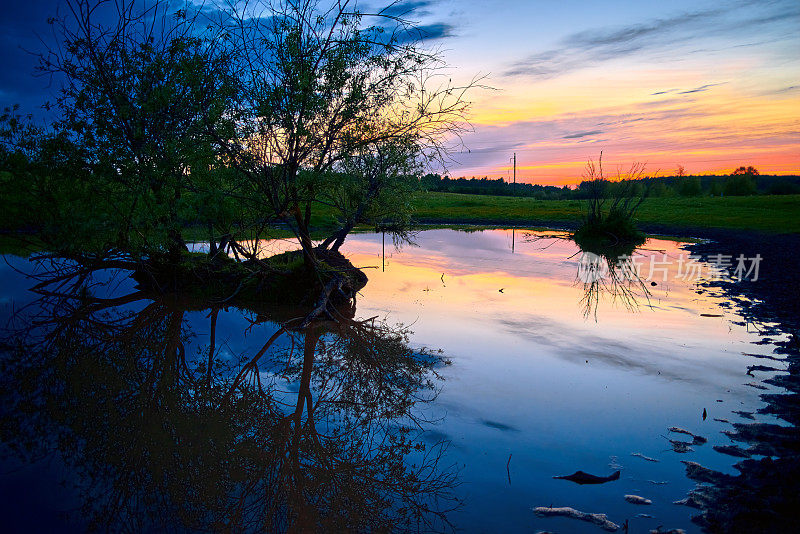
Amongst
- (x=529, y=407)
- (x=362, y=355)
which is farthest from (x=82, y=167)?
(x=529, y=407)

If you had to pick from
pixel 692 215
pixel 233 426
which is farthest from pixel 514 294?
pixel 692 215

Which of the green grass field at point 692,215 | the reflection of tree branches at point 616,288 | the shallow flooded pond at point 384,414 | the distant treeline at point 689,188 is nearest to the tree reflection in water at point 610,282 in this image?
the reflection of tree branches at point 616,288

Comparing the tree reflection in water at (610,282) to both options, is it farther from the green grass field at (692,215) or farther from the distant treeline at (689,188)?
the distant treeline at (689,188)

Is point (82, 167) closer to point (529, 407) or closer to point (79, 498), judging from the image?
point (79, 498)

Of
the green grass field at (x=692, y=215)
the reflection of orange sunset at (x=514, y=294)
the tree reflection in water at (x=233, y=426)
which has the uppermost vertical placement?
the green grass field at (x=692, y=215)

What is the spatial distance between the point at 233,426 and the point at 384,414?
2.07m

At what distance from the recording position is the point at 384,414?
23.8 ft

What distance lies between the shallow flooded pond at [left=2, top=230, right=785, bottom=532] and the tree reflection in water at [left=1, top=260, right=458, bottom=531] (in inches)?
1.3

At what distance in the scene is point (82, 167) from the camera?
1384 cm

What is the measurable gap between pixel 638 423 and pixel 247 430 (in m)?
5.20

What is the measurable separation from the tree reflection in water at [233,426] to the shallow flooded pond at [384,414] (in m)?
0.03

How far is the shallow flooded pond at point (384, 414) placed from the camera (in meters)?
5.04

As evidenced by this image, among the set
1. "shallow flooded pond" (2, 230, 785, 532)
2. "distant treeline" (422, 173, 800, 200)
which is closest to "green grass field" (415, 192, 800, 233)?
"distant treeline" (422, 173, 800, 200)

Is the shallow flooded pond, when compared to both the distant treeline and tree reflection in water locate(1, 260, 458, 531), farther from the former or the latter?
the distant treeline
